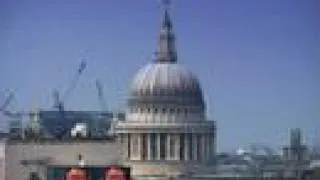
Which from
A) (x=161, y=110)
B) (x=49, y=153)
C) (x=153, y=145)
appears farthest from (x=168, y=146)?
(x=49, y=153)

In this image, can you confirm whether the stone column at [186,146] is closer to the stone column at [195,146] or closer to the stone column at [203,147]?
the stone column at [195,146]

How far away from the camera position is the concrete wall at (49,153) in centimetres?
7462

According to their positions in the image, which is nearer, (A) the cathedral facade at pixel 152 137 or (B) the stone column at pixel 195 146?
(A) the cathedral facade at pixel 152 137

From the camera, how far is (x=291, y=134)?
69188 millimetres

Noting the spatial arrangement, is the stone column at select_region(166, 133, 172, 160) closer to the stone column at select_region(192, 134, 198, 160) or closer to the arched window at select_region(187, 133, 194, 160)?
the arched window at select_region(187, 133, 194, 160)

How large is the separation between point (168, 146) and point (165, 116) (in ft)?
3.50

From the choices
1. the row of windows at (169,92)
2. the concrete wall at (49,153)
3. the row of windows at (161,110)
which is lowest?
the concrete wall at (49,153)

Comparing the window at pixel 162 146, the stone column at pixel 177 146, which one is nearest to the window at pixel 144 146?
the window at pixel 162 146

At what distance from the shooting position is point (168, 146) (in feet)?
256

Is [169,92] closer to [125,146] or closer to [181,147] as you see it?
[181,147]

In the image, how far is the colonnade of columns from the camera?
7706 cm

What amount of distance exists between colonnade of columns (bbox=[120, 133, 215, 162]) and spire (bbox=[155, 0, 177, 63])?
236cm

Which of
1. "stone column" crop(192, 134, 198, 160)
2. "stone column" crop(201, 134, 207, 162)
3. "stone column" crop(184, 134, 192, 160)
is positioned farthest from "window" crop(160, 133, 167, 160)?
"stone column" crop(201, 134, 207, 162)

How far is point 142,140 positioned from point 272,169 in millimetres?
8300
